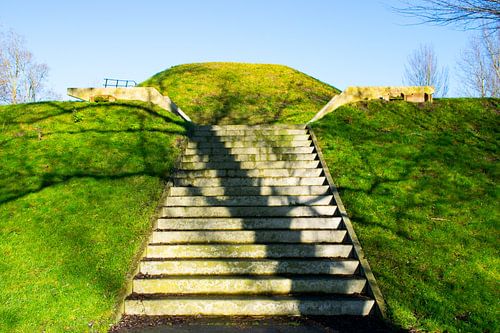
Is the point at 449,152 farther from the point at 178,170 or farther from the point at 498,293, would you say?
the point at 178,170

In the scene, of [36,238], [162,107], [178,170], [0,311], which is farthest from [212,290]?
[162,107]

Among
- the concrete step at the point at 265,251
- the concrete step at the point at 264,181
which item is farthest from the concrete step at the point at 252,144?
the concrete step at the point at 265,251

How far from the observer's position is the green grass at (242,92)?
15352mm

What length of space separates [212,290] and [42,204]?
14.0 feet

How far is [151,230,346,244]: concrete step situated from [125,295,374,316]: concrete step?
5.03 ft

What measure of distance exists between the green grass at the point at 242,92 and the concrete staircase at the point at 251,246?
5.41 m

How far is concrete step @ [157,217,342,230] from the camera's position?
291 inches

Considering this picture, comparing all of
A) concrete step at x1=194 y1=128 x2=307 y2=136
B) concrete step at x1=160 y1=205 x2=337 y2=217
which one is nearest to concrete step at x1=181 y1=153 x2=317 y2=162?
concrete step at x1=194 y1=128 x2=307 y2=136

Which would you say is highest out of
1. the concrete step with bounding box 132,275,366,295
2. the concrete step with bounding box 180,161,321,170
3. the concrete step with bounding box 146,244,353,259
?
the concrete step with bounding box 180,161,321,170

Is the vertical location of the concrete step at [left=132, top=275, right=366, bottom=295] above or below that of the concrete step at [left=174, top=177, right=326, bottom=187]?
below

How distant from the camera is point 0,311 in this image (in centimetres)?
529

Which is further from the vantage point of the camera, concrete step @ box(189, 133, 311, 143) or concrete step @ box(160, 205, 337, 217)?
concrete step @ box(189, 133, 311, 143)

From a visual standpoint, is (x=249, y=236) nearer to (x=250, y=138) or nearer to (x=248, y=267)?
(x=248, y=267)

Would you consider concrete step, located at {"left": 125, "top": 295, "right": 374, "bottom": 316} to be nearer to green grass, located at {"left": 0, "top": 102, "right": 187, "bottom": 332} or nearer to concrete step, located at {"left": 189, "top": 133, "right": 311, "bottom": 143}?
green grass, located at {"left": 0, "top": 102, "right": 187, "bottom": 332}
